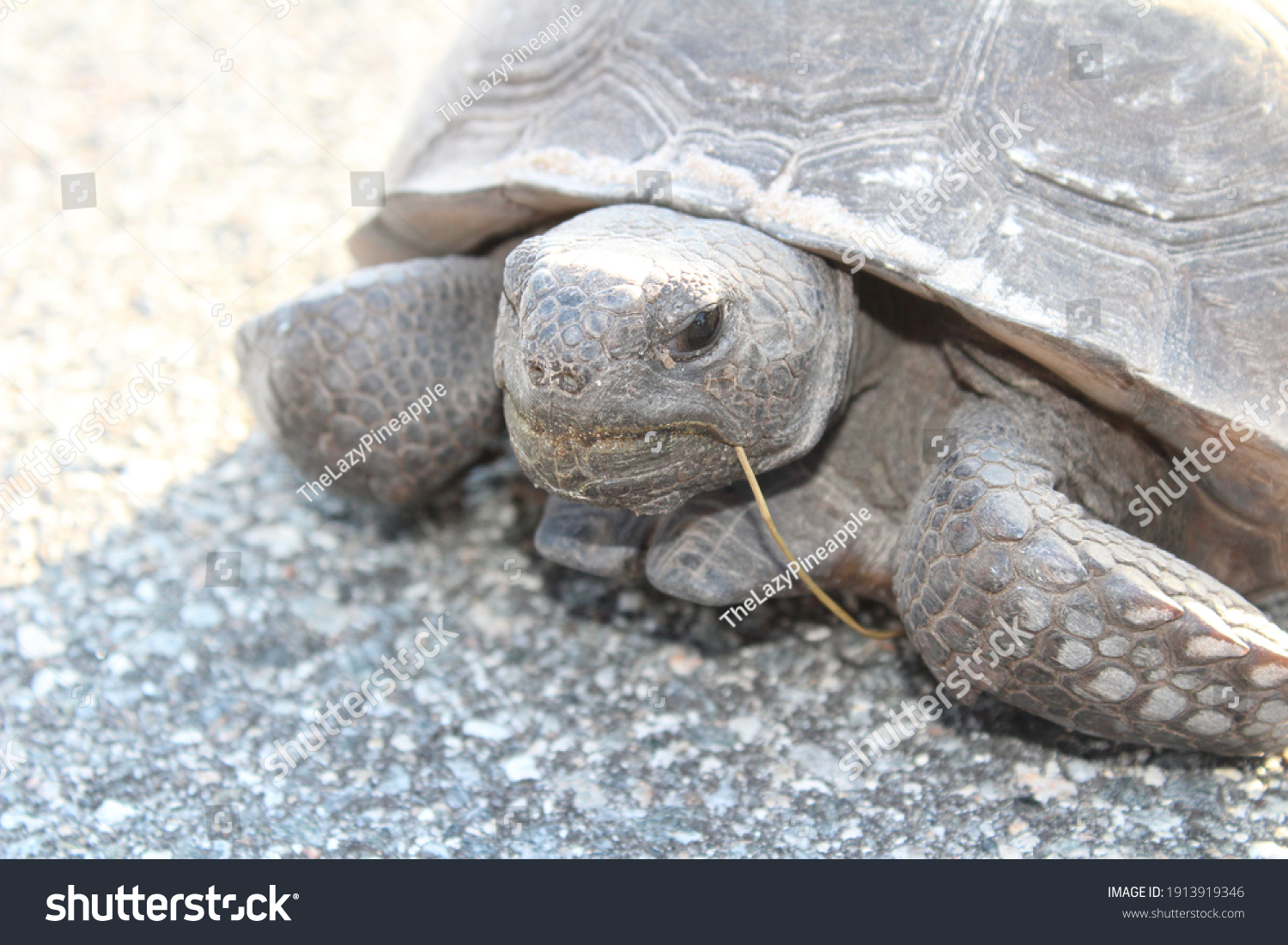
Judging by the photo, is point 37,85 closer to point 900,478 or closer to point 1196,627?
point 900,478

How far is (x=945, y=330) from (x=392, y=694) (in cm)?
151

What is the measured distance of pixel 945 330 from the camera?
8.15 feet

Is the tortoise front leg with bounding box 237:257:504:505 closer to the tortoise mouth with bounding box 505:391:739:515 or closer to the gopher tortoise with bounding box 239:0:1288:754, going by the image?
the gopher tortoise with bounding box 239:0:1288:754

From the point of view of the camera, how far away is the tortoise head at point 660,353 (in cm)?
192

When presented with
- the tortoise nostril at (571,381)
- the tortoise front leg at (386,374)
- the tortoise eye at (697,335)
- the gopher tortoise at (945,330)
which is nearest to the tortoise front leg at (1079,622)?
the gopher tortoise at (945,330)

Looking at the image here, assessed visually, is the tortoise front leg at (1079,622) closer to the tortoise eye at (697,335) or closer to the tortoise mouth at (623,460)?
the tortoise mouth at (623,460)

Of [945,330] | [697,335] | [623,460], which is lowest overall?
[623,460]

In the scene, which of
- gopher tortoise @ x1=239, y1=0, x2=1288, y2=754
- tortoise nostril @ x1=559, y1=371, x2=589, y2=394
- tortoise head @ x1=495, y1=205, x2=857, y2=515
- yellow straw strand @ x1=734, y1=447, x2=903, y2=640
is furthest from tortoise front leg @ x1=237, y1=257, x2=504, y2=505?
tortoise nostril @ x1=559, y1=371, x2=589, y2=394

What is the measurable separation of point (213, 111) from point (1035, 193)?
13.8ft

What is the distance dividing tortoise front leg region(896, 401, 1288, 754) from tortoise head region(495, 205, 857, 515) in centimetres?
37

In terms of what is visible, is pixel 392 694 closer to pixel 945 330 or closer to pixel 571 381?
pixel 571 381

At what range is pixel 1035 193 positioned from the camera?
2.22 metres
